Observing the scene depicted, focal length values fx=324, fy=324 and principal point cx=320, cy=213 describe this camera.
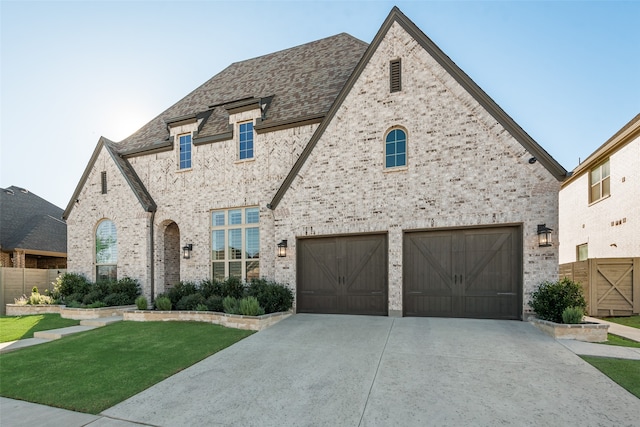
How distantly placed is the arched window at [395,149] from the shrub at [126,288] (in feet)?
39.5

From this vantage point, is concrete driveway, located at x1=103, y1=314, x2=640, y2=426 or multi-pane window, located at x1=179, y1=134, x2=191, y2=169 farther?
multi-pane window, located at x1=179, y1=134, x2=191, y2=169

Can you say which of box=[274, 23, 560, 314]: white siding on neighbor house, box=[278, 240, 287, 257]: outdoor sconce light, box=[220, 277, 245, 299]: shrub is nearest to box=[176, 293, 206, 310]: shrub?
box=[220, 277, 245, 299]: shrub

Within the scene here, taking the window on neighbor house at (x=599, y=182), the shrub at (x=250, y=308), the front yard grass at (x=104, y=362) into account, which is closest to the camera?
the front yard grass at (x=104, y=362)

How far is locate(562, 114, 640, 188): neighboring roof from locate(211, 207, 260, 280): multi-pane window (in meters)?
11.5

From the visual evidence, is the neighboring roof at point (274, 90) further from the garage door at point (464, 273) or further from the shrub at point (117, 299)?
the shrub at point (117, 299)

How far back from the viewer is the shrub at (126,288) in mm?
14062

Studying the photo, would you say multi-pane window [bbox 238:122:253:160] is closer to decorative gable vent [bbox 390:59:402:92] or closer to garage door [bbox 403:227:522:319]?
decorative gable vent [bbox 390:59:402:92]

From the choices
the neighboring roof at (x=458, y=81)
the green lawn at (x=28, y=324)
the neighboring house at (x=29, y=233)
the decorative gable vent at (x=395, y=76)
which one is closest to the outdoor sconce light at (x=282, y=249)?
the neighboring roof at (x=458, y=81)

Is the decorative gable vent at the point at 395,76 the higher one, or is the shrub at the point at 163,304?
the decorative gable vent at the point at 395,76

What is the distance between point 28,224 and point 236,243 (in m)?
19.8

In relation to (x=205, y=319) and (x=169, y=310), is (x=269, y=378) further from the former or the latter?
(x=169, y=310)

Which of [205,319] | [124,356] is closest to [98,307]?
[205,319]

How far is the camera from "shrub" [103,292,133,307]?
1345 cm

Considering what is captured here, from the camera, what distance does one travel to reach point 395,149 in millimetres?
10430
